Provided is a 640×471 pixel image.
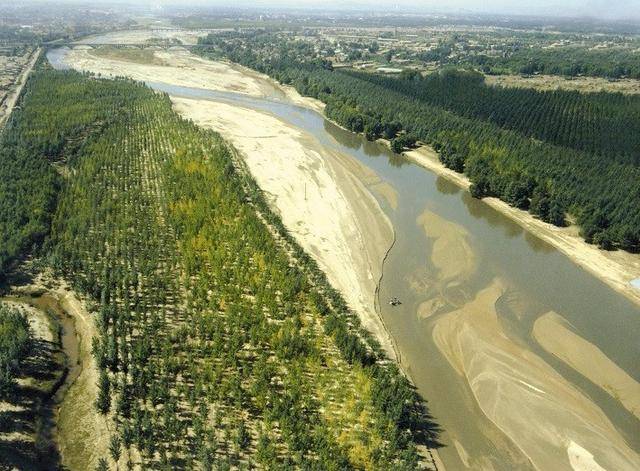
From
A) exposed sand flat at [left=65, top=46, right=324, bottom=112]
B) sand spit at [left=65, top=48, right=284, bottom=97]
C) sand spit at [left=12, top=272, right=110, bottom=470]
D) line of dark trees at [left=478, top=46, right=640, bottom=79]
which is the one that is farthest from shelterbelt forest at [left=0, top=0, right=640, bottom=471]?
line of dark trees at [left=478, top=46, right=640, bottom=79]

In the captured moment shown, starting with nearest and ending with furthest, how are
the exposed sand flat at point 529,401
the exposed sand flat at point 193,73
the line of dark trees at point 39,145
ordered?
the exposed sand flat at point 529,401
the line of dark trees at point 39,145
the exposed sand flat at point 193,73

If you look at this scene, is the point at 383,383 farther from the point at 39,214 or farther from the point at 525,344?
the point at 39,214

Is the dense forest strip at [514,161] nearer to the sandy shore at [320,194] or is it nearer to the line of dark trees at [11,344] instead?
the sandy shore at [320,194]

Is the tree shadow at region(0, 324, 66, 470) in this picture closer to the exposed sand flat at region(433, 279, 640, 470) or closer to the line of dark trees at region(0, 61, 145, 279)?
the line of dark trees at region(0, 61, 145, 279)

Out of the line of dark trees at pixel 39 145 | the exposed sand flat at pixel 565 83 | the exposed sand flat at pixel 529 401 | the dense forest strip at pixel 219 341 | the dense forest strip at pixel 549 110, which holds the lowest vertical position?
the exposed sand flat at pixel 529 401

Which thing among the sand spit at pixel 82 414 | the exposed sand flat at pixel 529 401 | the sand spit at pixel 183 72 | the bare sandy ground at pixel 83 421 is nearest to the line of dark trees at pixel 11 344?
the sand spit at pixel 82 414

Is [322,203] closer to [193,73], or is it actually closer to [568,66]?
[193,73]

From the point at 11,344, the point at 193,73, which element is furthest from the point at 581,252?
the point at 193,73
